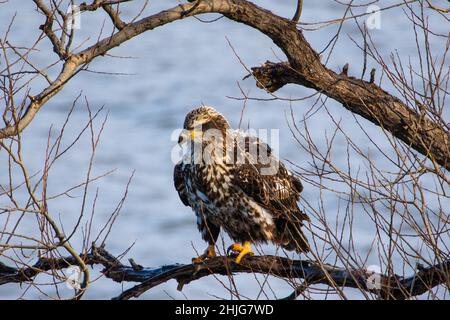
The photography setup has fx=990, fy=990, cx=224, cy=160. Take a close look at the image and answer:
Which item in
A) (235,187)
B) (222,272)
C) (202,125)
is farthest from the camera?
(235,187)

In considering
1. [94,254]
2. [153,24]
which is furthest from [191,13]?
[94,254]

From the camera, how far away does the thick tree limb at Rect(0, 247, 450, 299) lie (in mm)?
6258

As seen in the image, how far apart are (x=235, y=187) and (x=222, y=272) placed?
72cm

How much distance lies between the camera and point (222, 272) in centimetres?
720

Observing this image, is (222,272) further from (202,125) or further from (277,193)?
(202,125)

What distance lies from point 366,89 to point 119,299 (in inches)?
89.9

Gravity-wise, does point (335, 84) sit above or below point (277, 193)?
above

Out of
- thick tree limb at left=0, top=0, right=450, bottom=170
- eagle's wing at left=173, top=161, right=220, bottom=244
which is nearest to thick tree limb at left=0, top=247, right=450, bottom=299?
eagle's wing at left=173, top=161, right=220, bottom=244

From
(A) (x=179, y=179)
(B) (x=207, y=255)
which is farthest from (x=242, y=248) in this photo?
(A) (x=179, y=179)

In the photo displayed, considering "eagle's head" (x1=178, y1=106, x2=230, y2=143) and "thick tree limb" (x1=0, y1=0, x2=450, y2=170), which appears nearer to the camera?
"thick tree limb" (x1=0, y1=0, x2=450, y2=170)

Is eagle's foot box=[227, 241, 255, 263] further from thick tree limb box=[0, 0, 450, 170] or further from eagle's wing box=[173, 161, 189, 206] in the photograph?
thick tree limb box=[0, 0, 450, 170]

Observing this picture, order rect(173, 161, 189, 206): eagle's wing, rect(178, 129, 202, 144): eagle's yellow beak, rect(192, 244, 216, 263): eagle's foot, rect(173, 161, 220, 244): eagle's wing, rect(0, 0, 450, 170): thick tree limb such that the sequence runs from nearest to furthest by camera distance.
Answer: rect(0, 0, 450, 170): thick tree limb
rect(178, 129, 202, 144): eagle's yellow beak
rect(192, 244, 216, 263): eagle's foot
rect(173, 161, 220, 244): eagle's wing
rect(173, 161, 189, 206): eagle's wing
